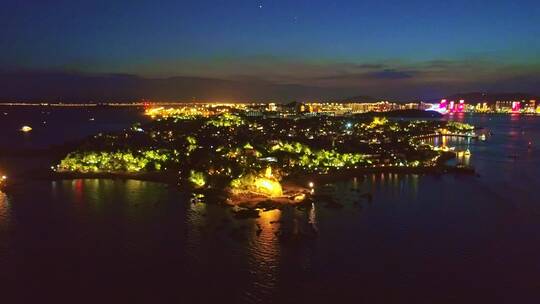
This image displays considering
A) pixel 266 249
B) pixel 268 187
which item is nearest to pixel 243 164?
pixel 268 187

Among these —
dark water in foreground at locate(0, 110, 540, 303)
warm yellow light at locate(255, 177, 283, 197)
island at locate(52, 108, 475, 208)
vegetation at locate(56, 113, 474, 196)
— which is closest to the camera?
dark water in foreground at locate(0, 110, 540, 303)

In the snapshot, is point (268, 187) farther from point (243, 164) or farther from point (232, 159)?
point (232, 159)

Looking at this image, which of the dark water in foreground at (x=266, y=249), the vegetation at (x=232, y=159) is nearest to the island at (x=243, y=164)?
the vegetation at (x=232, y=159)

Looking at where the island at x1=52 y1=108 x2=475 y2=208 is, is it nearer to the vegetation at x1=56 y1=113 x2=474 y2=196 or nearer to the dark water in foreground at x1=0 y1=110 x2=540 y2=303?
the vegetation at x1=56 y1=113 x2=474 y2=196

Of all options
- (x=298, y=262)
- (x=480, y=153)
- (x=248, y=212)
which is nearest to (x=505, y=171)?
(x=480, y=153)

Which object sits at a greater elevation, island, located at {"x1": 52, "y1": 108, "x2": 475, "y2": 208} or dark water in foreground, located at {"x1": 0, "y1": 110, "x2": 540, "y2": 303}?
island, located at {"x1": 52, "y1": 108, "x2": 475, "y2": 208}

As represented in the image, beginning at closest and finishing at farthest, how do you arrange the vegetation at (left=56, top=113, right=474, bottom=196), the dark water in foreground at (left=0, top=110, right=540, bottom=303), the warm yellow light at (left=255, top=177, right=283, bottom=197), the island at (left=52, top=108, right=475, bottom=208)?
the dark water in foreground at (left=0, top=110, right=540, bottom=303) < the warm yellow light at (left=255, top=177, right=283, bottom=197) < the island at (left=52, top=108, right=475, bottom=208) < the vegetation at (left=56, top=113, right=474, bottom=196)

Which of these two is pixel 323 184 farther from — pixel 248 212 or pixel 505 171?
pixel 505 171

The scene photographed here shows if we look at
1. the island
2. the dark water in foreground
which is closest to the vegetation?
the island
